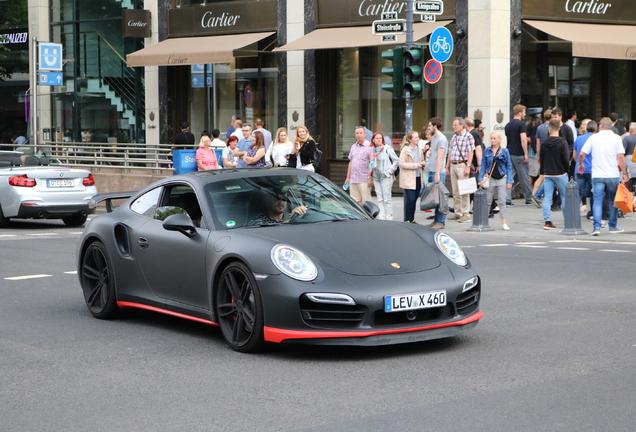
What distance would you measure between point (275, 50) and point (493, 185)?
9.47m

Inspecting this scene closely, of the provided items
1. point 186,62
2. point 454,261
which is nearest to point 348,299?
point 454,261

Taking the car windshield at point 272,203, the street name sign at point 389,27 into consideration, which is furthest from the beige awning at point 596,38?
the car windshield at point 272,203

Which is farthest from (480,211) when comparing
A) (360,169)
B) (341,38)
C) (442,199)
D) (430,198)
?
(341,38)

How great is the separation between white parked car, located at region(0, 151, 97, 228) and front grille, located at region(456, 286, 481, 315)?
1232cm

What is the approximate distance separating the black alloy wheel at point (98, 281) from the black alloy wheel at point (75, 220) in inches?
404

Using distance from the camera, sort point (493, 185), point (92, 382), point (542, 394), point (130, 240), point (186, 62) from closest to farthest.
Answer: point (542, 394)
point (92, 382)
point (130, 240)
point (493, 185)
point (186, 62)

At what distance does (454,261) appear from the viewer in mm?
7395

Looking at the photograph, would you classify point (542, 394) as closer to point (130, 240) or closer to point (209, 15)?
point (130, 240)

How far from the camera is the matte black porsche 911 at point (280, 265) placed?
6801 millimetres

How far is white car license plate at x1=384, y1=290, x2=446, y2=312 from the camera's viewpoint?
6.76 metres

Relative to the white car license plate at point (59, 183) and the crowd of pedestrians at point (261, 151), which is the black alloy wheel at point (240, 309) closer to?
the crowd of pedestrians at point (261, 151)

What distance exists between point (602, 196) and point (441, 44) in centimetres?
566

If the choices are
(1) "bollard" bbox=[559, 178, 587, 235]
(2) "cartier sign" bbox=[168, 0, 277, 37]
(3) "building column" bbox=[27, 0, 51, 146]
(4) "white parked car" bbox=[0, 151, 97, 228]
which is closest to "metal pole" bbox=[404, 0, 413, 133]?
(1) "bollard" bbox=[559, 178, 587, 235]

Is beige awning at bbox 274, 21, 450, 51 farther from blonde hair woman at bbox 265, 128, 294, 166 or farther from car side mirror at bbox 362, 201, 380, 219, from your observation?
car side mirror at bbox 362, 201, 380, 219
